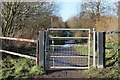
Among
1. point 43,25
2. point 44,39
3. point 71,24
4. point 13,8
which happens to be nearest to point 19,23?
point 13,8

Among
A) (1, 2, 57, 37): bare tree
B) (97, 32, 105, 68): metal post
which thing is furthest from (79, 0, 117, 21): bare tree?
(97, 32, 105, 68): metal post

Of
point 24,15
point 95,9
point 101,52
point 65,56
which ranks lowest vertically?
point 65,56

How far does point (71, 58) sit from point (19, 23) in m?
7.91

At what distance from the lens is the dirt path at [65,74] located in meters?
7.24

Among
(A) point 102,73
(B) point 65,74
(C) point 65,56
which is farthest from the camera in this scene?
(C) point 65,56

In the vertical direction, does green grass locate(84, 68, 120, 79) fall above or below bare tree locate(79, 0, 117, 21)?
below

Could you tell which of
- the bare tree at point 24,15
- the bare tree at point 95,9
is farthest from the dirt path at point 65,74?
the bare tree at point 95,9

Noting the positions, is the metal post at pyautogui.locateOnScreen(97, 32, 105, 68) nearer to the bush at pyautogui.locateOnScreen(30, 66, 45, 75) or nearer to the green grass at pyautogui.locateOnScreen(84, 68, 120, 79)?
the green grass at pyautogui.locateOnScreen(84, 68, 120, 79)

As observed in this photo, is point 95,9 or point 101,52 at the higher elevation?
point 95,9

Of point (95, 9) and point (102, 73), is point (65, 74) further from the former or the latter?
point (95, 9)

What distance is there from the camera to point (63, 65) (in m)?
8.57

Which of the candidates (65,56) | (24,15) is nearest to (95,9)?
(24,15)

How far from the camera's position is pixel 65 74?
294 inches

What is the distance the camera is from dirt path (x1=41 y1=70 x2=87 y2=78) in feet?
23.8
